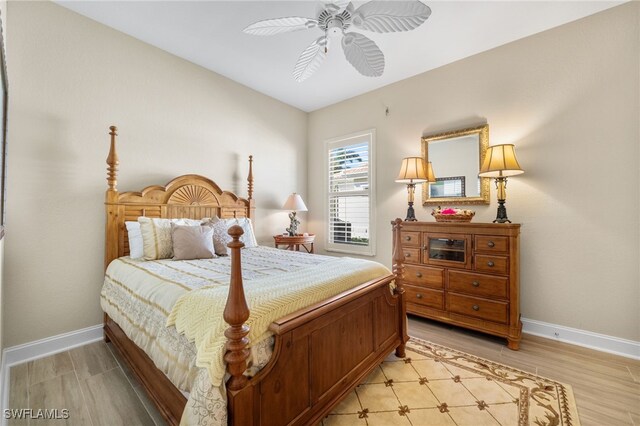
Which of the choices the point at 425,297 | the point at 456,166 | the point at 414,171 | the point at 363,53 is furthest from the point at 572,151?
the point at 363,53

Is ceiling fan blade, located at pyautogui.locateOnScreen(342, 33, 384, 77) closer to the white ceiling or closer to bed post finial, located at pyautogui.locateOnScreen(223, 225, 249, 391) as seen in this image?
the white ceiling

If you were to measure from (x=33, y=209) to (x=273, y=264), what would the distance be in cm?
200

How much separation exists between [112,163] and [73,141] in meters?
0.34

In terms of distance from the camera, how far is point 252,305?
4.03 ft

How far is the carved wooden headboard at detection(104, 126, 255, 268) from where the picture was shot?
8.25 feet

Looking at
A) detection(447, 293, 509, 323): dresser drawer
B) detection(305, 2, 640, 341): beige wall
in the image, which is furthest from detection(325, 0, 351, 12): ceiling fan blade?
detection(447, 293, 509, 323): dresser drawer

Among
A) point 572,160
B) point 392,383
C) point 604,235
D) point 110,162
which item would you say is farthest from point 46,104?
point 604,235

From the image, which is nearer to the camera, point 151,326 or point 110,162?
point 151,326

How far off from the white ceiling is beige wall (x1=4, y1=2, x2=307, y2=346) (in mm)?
296

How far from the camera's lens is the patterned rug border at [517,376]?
1596mm

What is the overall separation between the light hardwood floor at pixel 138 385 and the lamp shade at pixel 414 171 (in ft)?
5.53

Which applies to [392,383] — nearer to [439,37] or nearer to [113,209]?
[113,209]

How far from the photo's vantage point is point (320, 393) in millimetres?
1449

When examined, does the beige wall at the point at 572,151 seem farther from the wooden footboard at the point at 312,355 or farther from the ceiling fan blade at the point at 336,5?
the ceiling fan blade at the point at 336,5
